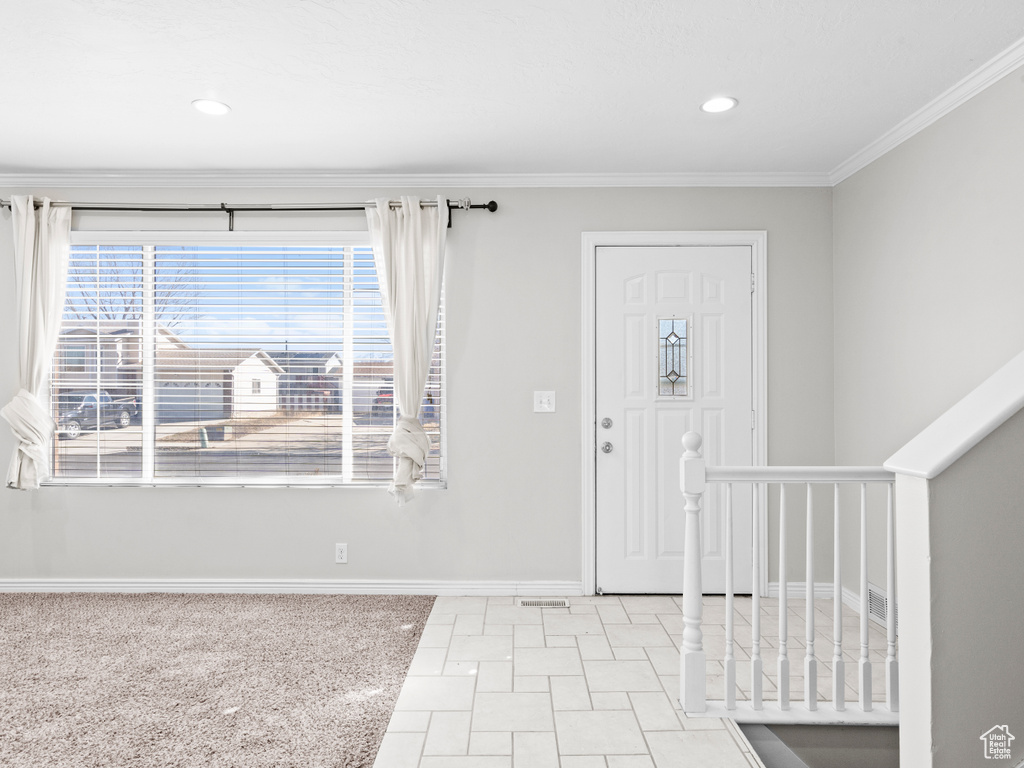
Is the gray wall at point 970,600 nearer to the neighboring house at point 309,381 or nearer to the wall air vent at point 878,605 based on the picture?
the wall air vent at point 878,605

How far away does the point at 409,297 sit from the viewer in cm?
353

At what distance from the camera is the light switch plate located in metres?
3.66

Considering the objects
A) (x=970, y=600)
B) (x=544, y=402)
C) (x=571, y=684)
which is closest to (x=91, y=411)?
(x=544, y=402)

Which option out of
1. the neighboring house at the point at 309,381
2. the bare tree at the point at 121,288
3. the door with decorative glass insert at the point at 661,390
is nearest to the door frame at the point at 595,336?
the door with decorative glass insert at the point at 661,390

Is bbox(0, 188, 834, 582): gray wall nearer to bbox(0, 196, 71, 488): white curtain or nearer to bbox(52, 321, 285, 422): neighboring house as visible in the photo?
bbox(0, 196, 71, 488): white curtain

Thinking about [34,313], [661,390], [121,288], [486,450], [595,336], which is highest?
[121,288]

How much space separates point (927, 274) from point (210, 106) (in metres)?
3.25

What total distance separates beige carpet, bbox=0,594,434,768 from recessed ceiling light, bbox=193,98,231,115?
2398 millimetres

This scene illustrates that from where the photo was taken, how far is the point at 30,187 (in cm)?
367

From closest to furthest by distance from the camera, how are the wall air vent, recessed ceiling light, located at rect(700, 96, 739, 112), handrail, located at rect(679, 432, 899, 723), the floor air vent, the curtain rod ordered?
1. handrail, located at rect(679, 432, 899, 723)
2. recessed ceiling light, located at rect(700, 96, 739, 112)
3. the wall air vent
4. the floor air vent
5. the curtain rod

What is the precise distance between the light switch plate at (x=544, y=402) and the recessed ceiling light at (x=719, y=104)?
1666mm

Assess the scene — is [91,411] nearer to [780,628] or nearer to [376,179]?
[376,179]

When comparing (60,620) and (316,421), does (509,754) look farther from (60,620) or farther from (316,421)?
(60,620)

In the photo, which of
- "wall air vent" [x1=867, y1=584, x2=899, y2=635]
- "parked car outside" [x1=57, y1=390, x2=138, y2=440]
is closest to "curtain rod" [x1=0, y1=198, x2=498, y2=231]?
"parked car outside" [x1=57, y1=390, x2=138, y2=440]
